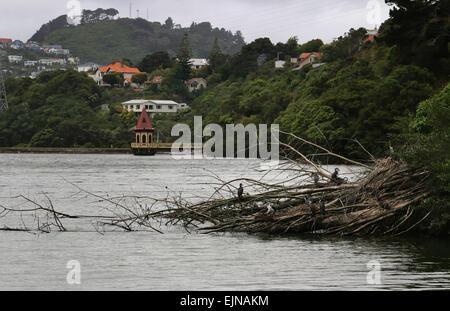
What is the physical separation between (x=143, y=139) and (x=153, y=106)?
31.5 meters

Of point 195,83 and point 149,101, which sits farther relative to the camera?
point 195,83

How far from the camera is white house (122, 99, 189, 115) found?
526ft

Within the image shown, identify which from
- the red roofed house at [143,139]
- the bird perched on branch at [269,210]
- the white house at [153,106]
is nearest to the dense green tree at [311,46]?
the white house at [153,106]

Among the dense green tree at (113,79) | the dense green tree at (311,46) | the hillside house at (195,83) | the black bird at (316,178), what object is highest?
the dense green tree at (311,46)

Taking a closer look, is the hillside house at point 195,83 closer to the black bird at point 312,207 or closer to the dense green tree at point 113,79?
the dense green tree at point 113,79

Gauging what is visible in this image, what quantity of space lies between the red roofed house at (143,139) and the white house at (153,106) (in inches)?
912

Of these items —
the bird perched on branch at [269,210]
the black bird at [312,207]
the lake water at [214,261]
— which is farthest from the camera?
the bird perched on branch at [269,210]

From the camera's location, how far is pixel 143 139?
133 m

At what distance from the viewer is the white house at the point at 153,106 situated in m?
160

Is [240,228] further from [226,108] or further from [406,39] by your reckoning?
[226,108]

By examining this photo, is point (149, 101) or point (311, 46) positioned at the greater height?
point (311, 46)

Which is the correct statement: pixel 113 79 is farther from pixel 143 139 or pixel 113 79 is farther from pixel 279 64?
pixel 143 139

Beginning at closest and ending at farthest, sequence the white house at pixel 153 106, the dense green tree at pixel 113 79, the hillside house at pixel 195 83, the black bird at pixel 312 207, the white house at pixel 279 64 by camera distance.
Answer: the black bird at pixel 312 207 < the white house at pixel 279 64 < the white house at pixel 153 106 < the hillside house at pixel 195 83 < the dense green tree at pixel 113 79

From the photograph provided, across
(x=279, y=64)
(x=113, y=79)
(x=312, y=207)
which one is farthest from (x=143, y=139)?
(x=312, y=207)
